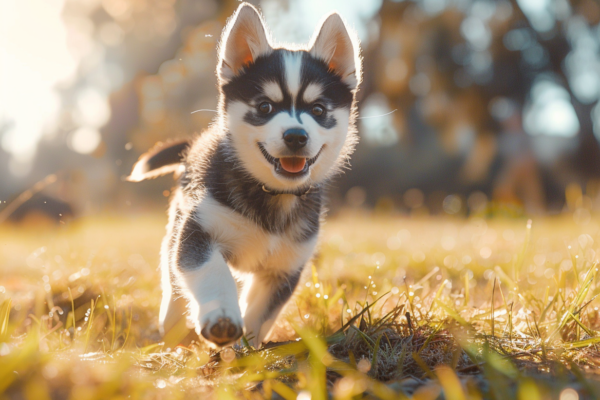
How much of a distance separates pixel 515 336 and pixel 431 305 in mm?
372

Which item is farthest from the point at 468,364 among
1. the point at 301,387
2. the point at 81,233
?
the point at 81,233

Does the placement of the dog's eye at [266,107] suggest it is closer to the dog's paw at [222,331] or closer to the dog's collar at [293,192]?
the dog's collar at [293,192]

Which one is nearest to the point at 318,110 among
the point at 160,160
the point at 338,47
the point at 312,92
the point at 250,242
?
the point at 312,92

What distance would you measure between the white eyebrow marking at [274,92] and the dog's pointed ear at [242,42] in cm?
28

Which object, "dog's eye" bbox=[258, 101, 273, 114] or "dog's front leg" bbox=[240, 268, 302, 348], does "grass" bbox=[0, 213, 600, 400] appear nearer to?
"dog's front leg" bbox=[240, 268, 302, 348]

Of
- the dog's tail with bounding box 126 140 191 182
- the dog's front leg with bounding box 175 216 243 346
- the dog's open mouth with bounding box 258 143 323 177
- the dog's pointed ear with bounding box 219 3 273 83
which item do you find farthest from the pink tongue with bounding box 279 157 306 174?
the dog's tail with bounding box 126 140 191 182

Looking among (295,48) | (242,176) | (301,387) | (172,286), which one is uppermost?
(295,48)

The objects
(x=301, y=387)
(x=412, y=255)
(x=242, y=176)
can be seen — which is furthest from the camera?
(x=412, y=255)

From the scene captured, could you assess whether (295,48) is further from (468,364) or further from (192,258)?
(468,364)

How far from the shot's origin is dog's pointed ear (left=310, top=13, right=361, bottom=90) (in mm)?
2934

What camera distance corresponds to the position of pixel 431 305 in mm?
2305

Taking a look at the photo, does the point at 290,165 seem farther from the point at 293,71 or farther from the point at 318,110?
the point at 293,71

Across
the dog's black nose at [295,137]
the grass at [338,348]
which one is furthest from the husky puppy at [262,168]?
the grass at [338,348]

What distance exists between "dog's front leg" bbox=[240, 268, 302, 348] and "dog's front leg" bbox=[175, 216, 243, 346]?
0.48 meters
